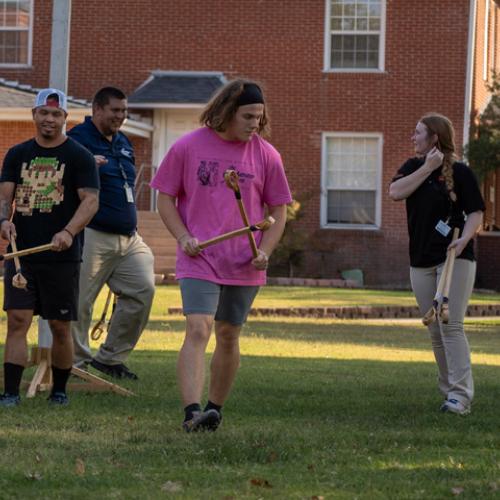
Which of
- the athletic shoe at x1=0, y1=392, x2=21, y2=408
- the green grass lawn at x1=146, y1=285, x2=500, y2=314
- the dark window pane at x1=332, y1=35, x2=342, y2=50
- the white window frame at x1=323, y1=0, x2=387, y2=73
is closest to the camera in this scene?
the athletic shoe at x1=0, y1=392, x2=21, y2=408

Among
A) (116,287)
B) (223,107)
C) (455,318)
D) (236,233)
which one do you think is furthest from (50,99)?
(455,318)

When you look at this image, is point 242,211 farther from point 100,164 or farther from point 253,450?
point 100,164

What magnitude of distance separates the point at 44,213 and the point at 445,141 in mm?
2779

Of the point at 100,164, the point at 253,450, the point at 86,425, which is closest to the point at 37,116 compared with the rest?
the point at 100,164

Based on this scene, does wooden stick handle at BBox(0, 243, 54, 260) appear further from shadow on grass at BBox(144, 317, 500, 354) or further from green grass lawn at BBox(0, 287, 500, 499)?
shadow on grass at BBox(144, 317, 500, 354)

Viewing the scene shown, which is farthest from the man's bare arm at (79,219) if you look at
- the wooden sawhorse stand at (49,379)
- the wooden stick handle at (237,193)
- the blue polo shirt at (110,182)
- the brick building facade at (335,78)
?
the brick building facade at (335,78)

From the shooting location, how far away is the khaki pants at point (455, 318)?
9.33 meters

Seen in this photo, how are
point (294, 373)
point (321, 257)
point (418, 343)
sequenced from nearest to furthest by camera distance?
point (294, 373) → point (418, 343) → point (321, 257)

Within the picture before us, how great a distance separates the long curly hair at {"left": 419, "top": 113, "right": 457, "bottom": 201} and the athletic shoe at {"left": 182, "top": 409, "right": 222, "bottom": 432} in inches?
106

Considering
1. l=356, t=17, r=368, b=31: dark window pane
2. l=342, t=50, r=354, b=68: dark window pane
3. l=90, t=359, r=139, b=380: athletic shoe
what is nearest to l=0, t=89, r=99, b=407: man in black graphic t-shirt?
l=90, t=359, r=139, b=380: athletic shoe

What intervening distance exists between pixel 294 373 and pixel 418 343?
5073 millimetres

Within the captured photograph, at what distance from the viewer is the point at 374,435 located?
7.95 m

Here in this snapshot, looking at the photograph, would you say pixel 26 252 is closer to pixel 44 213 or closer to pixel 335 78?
pixel 44 213

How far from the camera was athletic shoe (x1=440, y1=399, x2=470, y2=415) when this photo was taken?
30.1ft
